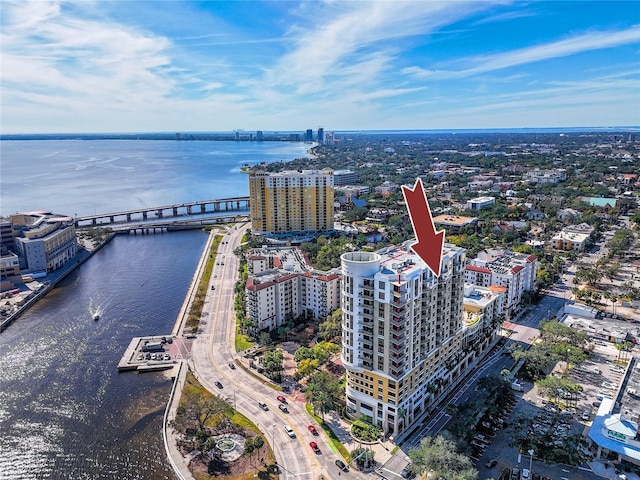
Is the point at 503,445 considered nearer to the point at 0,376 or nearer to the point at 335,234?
the point at 0,376

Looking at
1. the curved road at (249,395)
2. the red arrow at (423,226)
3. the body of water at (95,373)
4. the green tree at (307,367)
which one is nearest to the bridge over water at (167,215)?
the body of water at (95,373)

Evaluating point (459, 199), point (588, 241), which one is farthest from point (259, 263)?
point (459, 199)

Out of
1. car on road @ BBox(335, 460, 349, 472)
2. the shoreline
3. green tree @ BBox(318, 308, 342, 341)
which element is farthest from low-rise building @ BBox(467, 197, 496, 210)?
car on road @ BBox(335, 460, 349, 472)

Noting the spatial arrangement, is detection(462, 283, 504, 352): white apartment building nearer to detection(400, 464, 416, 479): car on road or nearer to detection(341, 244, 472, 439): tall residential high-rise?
detection(341, 244, 472, 439): tall residential high-rise

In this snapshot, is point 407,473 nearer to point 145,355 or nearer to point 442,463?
point 442,463

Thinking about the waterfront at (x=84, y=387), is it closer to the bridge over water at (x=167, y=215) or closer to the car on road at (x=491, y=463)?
the car on road at (x=491, y=463)

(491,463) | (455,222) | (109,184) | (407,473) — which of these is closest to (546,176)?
(455,222)
